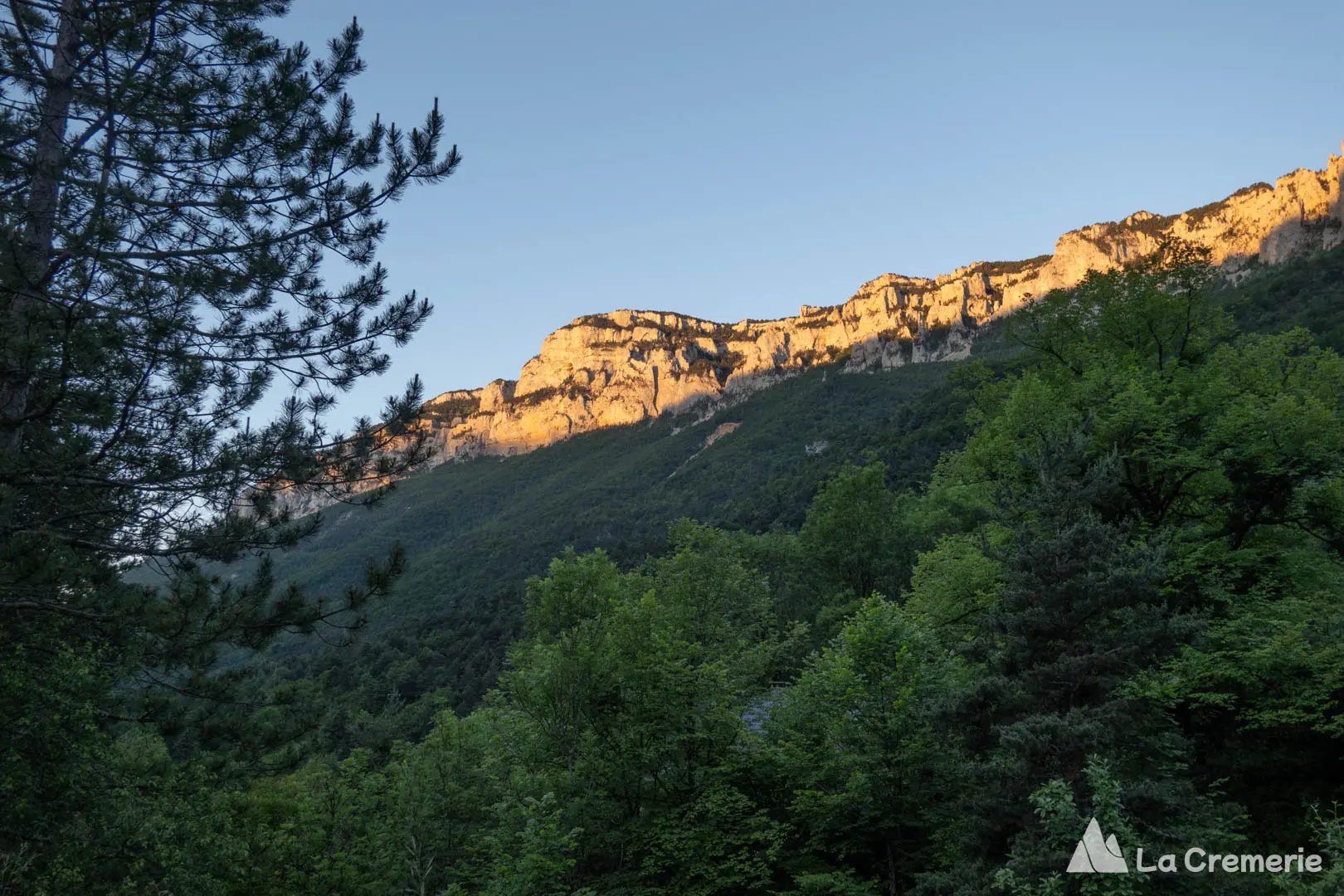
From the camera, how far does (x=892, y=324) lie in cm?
15525

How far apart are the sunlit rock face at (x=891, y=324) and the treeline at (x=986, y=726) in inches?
3763

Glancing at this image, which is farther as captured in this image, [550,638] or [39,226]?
[550,638]

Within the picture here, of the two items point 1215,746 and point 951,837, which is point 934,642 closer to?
point 951,837

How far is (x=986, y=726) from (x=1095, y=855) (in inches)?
82.8

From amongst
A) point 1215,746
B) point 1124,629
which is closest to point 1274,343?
point 1215,746

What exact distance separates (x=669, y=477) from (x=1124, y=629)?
366 ft

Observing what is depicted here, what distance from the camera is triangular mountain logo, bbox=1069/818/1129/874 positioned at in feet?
26.4

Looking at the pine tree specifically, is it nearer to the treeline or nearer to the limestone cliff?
the treeline

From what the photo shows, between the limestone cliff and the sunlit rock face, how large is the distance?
31cm

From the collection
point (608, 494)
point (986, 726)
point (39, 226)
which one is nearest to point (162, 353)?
point (39, 226)

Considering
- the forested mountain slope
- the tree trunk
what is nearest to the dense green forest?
A: the tree trunk

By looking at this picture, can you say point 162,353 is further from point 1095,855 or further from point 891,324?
point 891,324

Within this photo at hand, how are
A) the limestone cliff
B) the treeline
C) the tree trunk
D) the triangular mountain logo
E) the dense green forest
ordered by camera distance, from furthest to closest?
1. the limestone cliff
2. the treeline
3. the triangular mountain logo
4. the dense green forest
5. the tree trunk

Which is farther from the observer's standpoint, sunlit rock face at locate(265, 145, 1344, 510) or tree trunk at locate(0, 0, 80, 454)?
sunlit rock face at locate(265, 145, 1344, 510)
